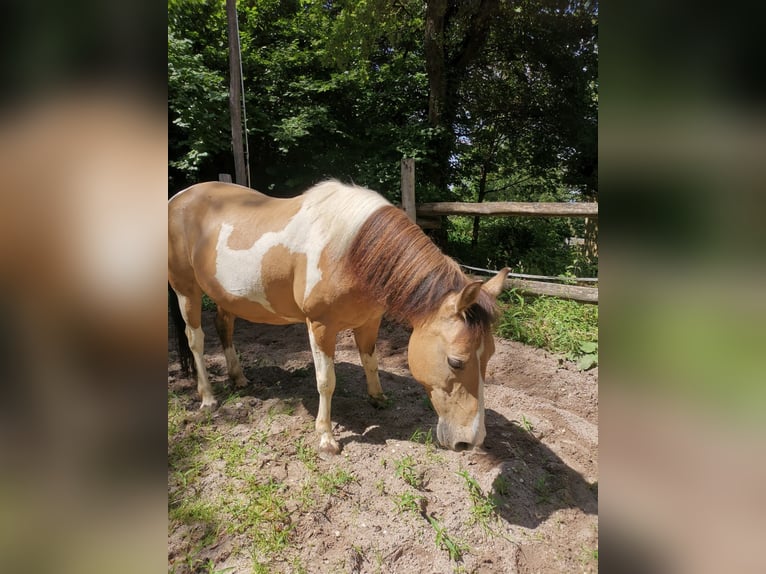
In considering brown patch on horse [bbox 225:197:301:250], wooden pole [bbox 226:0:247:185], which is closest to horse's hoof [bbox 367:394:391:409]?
brown patch on horse [bbox 225:197:301:250]

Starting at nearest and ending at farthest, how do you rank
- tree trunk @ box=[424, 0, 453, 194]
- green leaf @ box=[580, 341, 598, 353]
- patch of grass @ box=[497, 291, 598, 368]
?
green leaf @ box=[580, 341, 598, 353]
patch of grass @ box=[497, 291, 598, 368]
tree trunk @ box=[424, 0, 453, 194]

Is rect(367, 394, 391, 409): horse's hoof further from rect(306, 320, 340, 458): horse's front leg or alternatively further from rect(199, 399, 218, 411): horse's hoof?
rect(199, 399, 218, 411): horse's hoof

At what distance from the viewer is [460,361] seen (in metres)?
1.90

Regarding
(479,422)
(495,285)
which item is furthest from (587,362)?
(479,422)

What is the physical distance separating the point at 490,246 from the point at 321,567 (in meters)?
6.62

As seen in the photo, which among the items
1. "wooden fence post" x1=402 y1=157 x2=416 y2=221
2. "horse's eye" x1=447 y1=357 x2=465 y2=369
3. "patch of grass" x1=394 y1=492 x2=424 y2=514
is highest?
"wooden fence post" x1=402 y1=157 x2=416 y2=221

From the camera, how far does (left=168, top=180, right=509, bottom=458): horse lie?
196 cm

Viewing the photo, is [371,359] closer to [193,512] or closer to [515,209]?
[193,512]

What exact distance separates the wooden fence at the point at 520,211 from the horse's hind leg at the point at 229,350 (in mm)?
2423

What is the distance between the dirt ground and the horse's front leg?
4.2 inches

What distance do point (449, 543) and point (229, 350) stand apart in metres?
2.40
